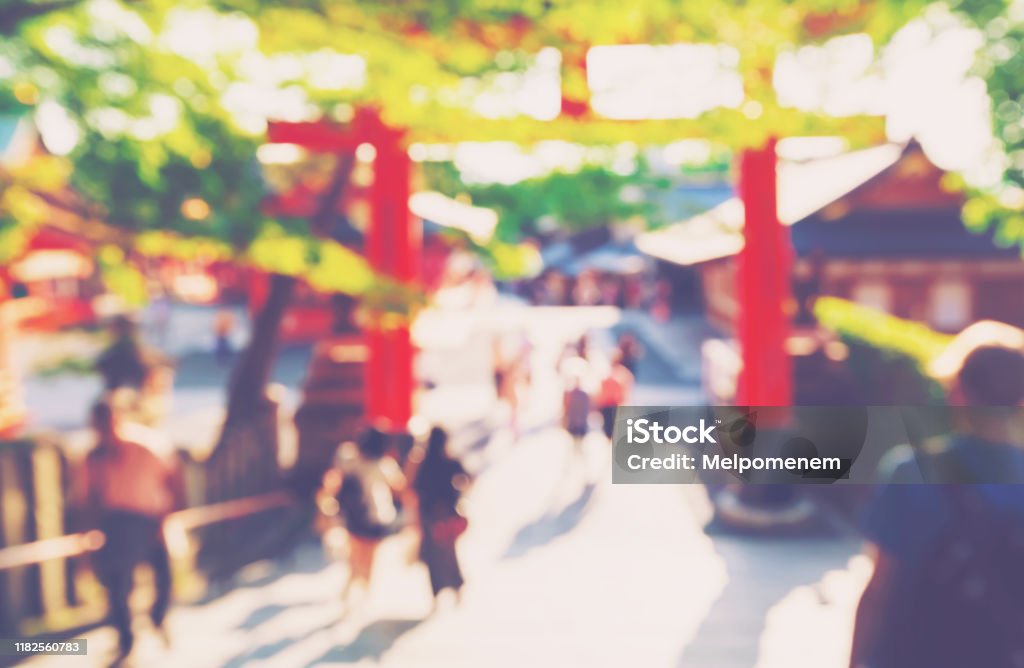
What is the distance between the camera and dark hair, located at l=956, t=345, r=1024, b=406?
2078mm

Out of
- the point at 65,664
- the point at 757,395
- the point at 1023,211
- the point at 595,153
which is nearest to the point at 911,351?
the point at 757,395

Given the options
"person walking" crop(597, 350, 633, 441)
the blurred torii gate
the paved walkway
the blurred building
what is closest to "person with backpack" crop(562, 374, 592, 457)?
"person walking" crop(597, 350, 633, 441)

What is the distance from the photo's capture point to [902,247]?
14.4 m

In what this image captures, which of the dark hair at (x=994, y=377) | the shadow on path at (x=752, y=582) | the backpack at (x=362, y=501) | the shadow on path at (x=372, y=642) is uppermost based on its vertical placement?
the dark hair at (x=994, y=377)

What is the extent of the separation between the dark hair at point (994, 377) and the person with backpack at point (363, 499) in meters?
3.45

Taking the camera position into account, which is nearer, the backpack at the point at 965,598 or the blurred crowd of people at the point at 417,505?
the backpack at the point at 965,598

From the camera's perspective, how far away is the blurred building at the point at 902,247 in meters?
14.2

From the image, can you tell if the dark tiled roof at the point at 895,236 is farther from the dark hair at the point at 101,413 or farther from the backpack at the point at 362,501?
the dark hair at the point at 101,413

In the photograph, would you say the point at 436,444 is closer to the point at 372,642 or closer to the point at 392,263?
the point at 372,642

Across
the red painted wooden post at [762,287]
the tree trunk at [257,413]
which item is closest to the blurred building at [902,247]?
the red painted wooden post at [762,287]

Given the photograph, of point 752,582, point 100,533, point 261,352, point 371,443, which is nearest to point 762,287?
point 752,582

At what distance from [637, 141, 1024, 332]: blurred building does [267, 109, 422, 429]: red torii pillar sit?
27.2 feet
